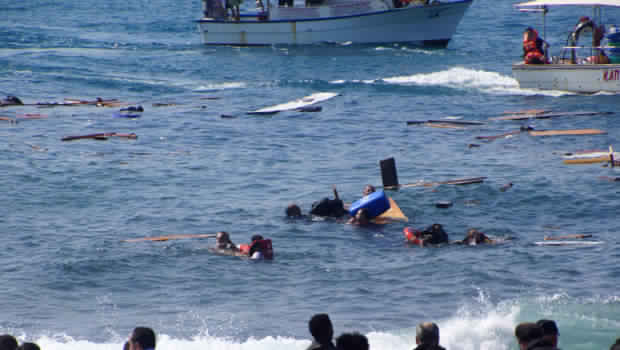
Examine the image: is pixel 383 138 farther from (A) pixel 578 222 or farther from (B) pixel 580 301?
(B) pixel 580 301

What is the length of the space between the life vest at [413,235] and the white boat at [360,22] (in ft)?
114

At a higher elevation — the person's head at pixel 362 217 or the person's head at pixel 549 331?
the person's head at pixel 549 331

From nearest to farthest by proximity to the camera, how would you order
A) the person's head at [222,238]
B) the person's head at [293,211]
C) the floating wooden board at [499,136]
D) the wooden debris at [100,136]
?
1. the person's head at [222,238]
2. the person's head at [293,211]
3. the floating wooden board at [499,136]
4. the wooden debris at [100,136]

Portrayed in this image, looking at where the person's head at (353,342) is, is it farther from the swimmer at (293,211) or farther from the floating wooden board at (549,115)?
the floating wooden board at (549,115)

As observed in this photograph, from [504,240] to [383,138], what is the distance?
10.7 meters

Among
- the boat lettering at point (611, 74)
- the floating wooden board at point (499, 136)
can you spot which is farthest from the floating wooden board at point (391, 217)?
the boat lettering at point (611, 74)

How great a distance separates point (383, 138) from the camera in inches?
1037

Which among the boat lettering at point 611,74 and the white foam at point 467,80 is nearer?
the boat lettering at point 611,74

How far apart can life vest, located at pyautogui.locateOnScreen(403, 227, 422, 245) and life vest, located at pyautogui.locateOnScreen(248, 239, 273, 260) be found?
278 cm

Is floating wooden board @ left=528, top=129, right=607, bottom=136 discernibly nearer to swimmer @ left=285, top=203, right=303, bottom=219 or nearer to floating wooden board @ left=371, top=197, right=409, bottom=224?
floating wooden board @ left=371, top=197, right=409, bottom=224

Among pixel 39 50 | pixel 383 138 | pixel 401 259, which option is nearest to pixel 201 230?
pixel 401 259

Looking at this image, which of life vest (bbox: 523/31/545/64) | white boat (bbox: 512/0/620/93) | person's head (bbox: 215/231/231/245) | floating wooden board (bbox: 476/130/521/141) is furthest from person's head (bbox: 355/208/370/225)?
life vest (bbox: 523/31/545/64)

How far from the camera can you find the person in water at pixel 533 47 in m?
29.9

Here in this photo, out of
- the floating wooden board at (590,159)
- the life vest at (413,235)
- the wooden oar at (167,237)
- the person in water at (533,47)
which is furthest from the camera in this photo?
the person in water at (533,47)
